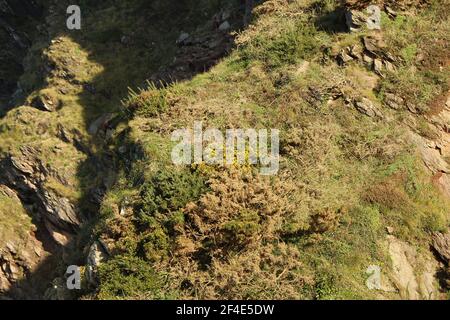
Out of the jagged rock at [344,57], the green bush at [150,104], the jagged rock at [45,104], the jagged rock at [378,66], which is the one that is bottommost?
the jagged rock at [45,104]

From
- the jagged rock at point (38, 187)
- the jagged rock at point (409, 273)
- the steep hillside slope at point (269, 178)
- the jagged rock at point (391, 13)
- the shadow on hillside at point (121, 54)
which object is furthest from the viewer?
the jagged rock at point (38, 187)

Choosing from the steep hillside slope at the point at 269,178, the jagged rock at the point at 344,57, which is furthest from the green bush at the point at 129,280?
the jagged rock at the point at 344,57

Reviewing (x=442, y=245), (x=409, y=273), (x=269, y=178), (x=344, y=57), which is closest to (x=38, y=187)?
(x=269, y=178)

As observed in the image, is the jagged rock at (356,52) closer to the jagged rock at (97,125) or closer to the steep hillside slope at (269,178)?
the steep hillside slope at (269,178)

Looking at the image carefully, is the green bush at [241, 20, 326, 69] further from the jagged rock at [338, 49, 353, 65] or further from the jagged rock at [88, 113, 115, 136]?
the jagged rock at [88, 113, 115, 136]
